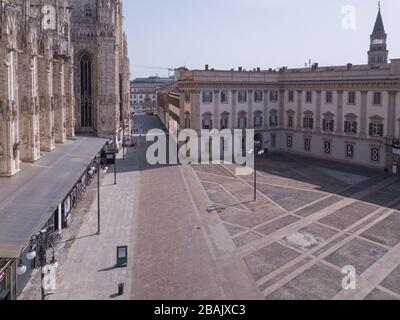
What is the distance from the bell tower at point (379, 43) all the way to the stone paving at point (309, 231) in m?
47.6

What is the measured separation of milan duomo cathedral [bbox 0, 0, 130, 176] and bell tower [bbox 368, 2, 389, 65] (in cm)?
5249

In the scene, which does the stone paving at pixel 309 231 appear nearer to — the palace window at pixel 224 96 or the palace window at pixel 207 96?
the palace window at pixel 207 96

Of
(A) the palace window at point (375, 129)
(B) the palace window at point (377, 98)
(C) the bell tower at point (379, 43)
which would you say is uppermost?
(C) the bell tower at point (379, 43)

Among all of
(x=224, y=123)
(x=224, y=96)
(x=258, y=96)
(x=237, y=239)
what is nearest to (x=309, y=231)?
(x=237, y=239)

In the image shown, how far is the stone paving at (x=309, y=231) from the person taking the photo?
21.4 metres

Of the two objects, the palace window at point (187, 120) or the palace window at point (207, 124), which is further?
the palace window at point (187, 120)

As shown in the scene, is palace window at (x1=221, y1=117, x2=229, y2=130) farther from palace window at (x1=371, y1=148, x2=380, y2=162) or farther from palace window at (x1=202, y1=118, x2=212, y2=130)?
palace window at (x1=371, y1=148, x2=380, y2=162)

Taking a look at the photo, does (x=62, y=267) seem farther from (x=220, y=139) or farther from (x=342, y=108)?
(x=342, y=108)

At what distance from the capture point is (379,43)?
87750 millimetres

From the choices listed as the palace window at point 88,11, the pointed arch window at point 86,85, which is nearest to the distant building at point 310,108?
the pointed arch window at point 86,85

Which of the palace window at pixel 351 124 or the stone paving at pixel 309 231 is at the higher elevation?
the palace window at pixel 351 124

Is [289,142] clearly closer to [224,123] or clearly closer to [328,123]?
[328,123]

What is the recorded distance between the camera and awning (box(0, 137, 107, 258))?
19.3 meters
